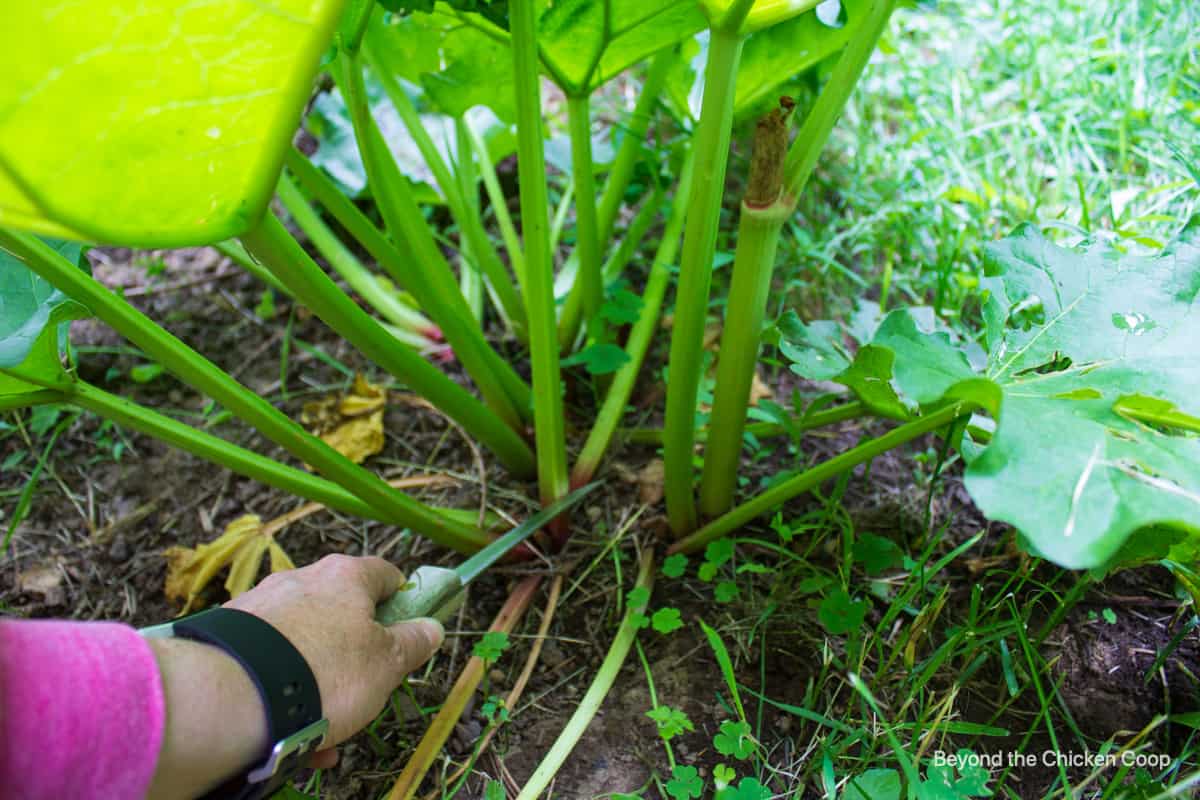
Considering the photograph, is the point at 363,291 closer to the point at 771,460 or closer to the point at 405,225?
the point at 405,225

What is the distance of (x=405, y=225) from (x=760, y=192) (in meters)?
0.55

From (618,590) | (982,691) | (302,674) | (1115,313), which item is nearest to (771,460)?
(618,590)

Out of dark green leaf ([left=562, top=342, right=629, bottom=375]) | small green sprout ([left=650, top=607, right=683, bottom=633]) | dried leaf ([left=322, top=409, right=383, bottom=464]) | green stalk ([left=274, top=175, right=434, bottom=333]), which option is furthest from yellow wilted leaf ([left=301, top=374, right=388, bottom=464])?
small green sprout ([left=650, top=607, right=683, bottom=633])

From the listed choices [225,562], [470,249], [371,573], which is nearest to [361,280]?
[470,249]

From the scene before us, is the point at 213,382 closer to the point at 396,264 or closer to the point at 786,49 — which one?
the point at 396,264

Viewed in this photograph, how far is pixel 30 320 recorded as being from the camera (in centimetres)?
91

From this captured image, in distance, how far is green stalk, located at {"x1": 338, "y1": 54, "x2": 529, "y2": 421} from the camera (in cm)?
107

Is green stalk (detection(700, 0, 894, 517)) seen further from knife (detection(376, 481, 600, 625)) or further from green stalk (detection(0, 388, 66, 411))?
green stalk (detection(0, 388, 66, 411))

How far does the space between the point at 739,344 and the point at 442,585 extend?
1.45 ft

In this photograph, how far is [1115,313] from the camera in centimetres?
89

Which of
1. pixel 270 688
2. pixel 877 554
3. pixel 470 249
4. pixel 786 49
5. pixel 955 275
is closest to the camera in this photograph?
pixel 270 688

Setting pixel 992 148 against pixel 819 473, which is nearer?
pixel 819 473

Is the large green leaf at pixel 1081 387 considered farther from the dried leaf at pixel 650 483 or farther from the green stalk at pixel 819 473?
the dried leaf at pixel 650 483

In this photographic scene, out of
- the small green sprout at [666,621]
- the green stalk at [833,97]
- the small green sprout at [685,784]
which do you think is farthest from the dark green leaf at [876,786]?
the green stalk at [833,97]
